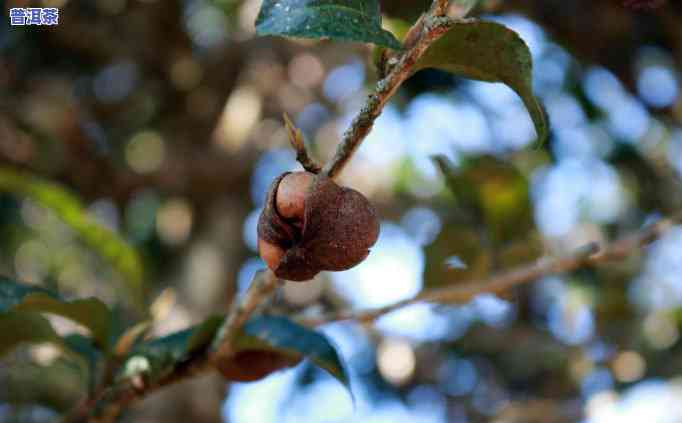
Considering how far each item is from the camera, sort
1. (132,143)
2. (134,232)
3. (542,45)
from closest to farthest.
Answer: (134,232)
(542,45)
(132,143)

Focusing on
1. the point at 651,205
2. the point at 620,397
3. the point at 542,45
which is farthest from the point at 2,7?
Result: the point at 651,205

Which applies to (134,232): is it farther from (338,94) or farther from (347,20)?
(347,20)

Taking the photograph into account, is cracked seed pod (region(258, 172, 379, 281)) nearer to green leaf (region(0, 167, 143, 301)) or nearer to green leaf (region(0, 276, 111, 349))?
green leaf (region(0, 276, 111, 349))

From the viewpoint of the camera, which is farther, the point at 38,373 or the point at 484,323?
the point at 484,323

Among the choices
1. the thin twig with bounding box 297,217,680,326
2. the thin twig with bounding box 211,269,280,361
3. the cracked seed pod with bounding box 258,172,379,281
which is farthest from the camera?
the thin twig with bounding box 297,217,680,326

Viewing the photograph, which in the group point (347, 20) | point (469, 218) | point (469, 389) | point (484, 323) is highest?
point (347, 20)

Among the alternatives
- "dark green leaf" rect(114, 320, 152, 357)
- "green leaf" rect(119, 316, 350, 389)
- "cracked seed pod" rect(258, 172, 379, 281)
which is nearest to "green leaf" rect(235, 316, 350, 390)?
"green leaf" rect(119, 316, 350, 389)

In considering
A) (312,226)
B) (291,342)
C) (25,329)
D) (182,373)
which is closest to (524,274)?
(291,342)
